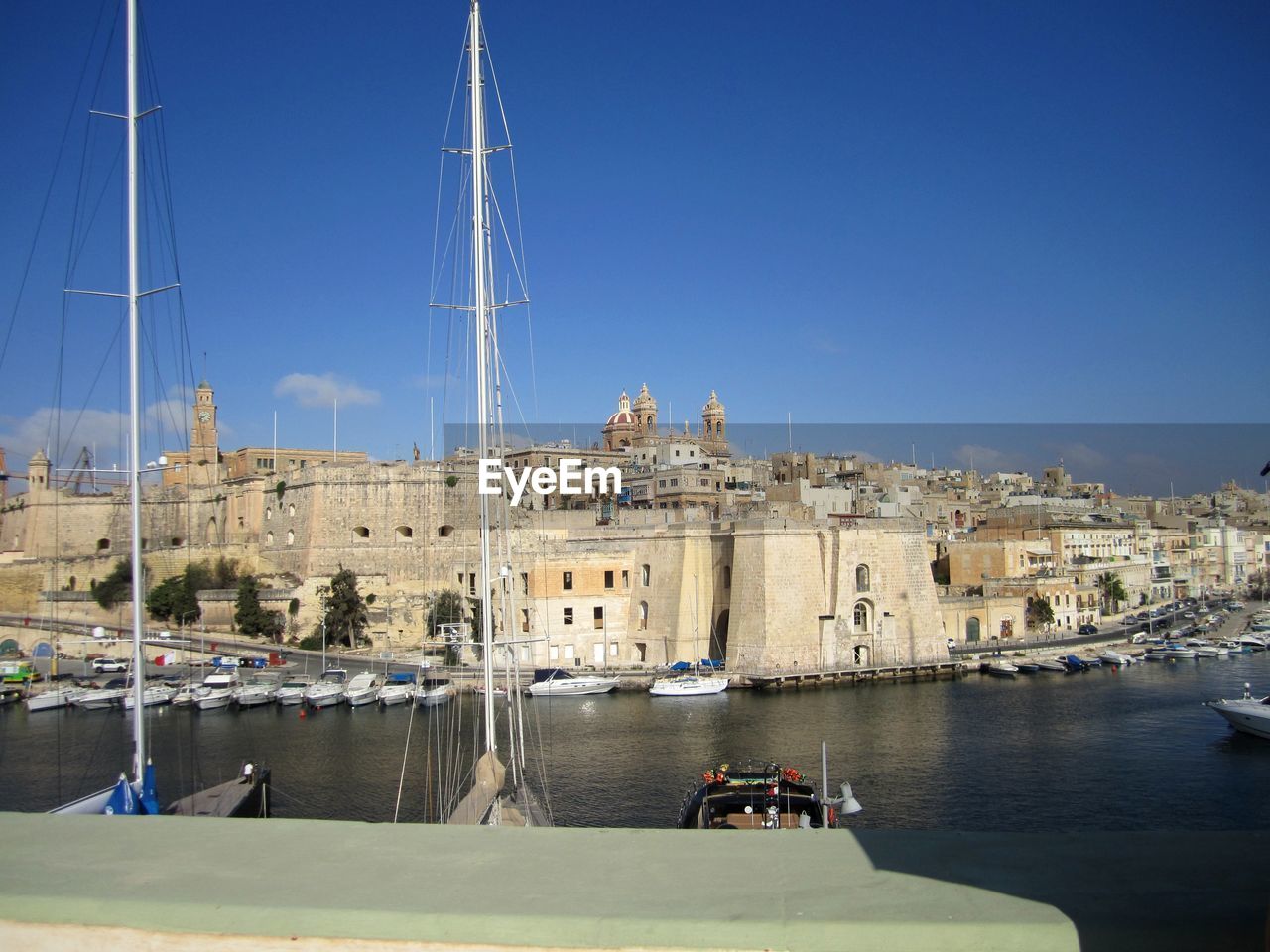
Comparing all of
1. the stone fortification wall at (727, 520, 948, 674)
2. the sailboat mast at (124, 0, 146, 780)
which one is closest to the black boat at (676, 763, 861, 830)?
the sailboat mast at (124, 0, 146, 780)

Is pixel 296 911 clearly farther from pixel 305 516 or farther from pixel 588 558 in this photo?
pixel 305 516

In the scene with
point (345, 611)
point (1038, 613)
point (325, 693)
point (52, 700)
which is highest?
point (345, 611)

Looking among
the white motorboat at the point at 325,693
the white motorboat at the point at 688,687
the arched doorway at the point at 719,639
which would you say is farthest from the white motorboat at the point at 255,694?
the arched doorway at the point at 719,639

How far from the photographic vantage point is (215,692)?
23375 millimetres

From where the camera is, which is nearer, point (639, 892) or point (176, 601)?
point (639, 892)

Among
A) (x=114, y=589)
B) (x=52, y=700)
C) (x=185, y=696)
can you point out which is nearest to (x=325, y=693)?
(x=185, y=696)

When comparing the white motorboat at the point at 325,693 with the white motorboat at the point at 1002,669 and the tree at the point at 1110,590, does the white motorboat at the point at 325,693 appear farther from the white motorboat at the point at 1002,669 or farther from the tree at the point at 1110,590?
the tree at the point at 1110,590

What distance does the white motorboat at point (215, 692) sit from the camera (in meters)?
23.0

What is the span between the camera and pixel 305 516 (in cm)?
3194

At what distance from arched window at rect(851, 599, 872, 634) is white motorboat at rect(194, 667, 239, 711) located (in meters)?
14.6

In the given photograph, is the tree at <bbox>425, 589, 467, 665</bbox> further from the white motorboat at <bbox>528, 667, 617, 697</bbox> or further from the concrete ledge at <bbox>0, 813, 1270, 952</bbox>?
the concrete ledge at <bbox>0, 813, 1270, 952</bbox>

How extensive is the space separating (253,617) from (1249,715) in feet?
78.1

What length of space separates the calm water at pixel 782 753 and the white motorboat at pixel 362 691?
1.53 ft

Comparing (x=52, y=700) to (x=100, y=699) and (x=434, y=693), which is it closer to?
(x=100, y=699)
